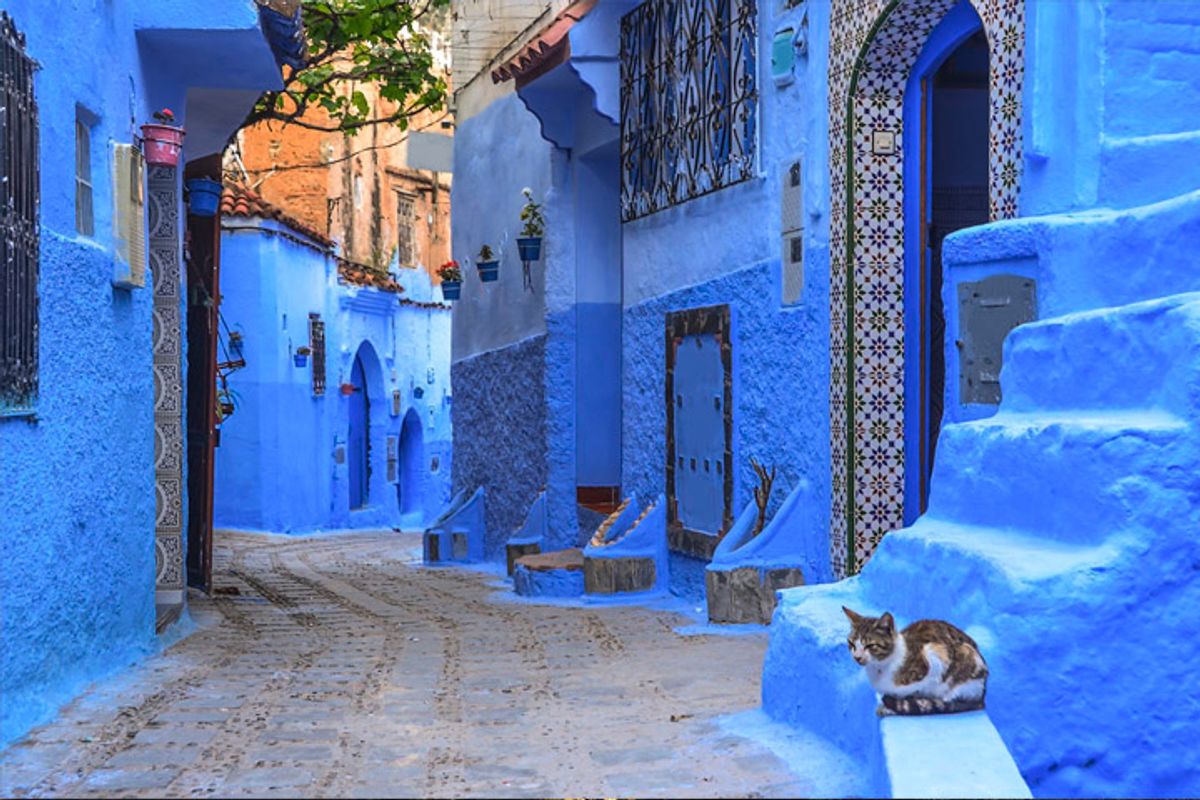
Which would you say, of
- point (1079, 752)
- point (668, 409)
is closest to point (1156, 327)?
point (1079, 752)

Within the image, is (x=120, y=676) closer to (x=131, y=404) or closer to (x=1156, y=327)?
(x=131, y=404)

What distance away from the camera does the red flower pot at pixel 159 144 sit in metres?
8.94

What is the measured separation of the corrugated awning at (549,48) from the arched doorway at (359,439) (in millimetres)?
12999

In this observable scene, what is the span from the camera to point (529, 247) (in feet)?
48.0

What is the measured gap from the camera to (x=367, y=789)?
16.4 ft

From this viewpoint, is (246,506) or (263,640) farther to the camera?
(246,506)

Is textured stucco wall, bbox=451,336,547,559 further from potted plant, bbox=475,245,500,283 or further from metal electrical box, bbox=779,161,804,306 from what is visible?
metal electrical box, bbox=779,161,804,306

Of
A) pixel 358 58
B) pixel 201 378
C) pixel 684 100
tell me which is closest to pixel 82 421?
pixel 201 378

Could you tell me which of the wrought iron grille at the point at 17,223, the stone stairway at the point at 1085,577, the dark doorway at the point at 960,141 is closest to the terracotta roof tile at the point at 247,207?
the dark doorway at the point at 960,141

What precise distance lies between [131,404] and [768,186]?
4354 millimetres

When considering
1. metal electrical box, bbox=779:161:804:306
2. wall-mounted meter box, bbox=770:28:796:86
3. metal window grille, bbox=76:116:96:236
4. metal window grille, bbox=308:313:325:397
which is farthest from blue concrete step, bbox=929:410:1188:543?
metal window grille, bbox=308:313:325:397

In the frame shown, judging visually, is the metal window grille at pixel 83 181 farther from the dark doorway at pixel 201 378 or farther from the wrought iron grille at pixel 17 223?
the dark doorway at pixel 201 378

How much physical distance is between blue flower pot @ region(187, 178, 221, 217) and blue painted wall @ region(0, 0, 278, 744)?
2025 millimetres

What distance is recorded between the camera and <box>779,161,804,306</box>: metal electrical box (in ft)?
32.0
